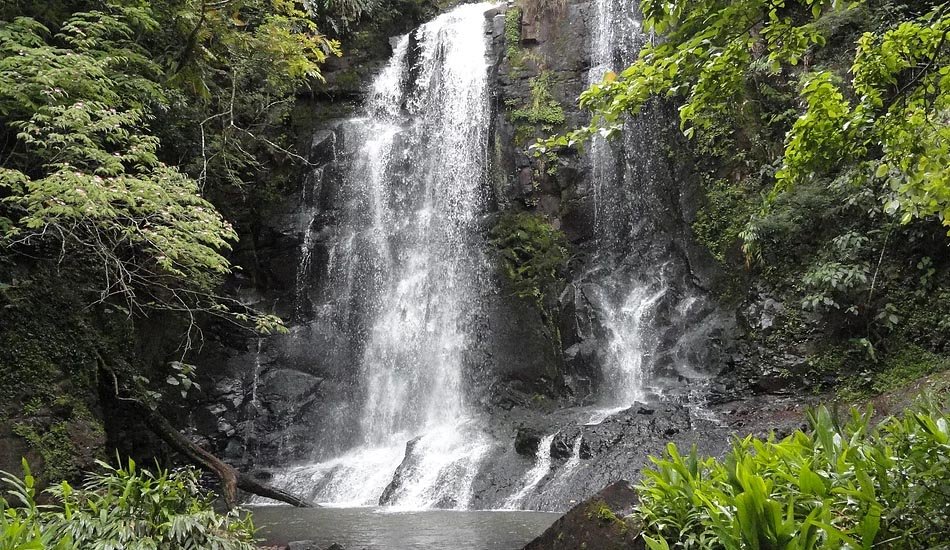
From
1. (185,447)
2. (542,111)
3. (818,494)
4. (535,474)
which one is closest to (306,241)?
(542,111)

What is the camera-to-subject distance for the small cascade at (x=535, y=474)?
1030 centimetres

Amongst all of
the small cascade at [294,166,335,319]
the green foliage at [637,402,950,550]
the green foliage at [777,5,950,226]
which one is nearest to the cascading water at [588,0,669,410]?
the small cascade at [294,166,335,319]

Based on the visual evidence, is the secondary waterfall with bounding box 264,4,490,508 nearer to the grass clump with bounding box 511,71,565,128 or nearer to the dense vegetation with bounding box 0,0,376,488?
the grass clump with bounding box 511,71,565,128

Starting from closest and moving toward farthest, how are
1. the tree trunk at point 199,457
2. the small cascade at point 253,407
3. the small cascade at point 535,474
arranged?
the tree trunk at point 199,457 → the small cascade at point 535,474 → the small cascade at point 253,407

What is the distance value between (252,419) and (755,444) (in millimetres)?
13855

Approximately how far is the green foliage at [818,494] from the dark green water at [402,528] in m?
3.21

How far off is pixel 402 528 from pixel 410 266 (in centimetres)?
979

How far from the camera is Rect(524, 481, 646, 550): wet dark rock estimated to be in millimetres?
4188

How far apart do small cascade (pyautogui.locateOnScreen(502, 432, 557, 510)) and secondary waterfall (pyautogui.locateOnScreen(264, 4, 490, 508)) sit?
1.24m

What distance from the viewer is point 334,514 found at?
9680mm

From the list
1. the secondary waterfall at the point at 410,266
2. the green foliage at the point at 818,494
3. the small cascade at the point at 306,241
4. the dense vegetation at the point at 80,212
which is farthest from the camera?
the small cascade at the point at 306,241

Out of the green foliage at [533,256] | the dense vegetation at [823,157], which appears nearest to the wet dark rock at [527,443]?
the green foliage at [533,256]

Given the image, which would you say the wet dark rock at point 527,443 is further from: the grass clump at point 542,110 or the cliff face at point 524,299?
the grass clump at point 542,110

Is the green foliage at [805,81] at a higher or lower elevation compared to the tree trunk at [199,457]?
higher
